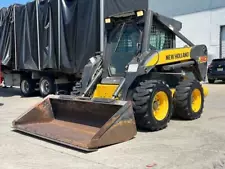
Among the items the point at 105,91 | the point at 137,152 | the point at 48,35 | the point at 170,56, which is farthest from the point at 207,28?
the point at 137,152

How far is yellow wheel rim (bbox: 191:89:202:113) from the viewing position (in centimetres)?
832

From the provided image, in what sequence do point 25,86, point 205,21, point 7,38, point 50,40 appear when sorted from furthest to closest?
point 205,21 → point 25,86 → point 7,38 → point 50,40

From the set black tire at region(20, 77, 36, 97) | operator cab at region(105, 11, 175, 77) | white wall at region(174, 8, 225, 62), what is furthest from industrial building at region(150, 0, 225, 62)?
operator cab at region(105, 11, 175, 77)

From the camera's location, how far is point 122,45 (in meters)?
8.10

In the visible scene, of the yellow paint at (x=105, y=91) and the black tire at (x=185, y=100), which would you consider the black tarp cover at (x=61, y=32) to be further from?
the black tire at (x=185, y=100)

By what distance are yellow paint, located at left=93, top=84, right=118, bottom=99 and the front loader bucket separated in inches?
30.2

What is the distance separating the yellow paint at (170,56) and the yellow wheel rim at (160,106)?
0.71m

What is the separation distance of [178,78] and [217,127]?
1695mm

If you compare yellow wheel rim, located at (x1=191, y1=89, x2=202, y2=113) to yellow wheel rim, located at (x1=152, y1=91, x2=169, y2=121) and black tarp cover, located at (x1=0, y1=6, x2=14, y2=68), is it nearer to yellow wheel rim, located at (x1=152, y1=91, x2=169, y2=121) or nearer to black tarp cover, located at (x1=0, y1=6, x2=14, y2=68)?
yellow wheel rim, located at (x1=152, y1=91, x2=169, y2=121)

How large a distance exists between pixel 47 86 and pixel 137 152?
28.0 ft

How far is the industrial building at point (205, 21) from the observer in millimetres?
22453

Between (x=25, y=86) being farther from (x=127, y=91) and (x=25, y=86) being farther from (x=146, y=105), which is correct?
(x=146, y=105)

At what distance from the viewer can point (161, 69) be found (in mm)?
7887

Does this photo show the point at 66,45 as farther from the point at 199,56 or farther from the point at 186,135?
the point at 186,135
